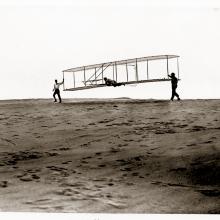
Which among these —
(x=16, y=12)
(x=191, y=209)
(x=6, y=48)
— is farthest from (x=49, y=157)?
(x=191, y=209)

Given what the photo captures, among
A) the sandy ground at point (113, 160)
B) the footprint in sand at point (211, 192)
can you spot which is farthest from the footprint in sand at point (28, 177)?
the footprint in sand at point (211, 192)

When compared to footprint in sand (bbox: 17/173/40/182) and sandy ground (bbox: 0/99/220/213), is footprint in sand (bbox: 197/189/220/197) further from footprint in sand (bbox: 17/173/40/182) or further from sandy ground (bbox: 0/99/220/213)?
footprint in sand (bbox: 17/173/40/182)

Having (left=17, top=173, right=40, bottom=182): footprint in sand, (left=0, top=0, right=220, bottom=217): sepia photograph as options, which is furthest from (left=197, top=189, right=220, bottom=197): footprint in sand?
(left=17, top=173, right=40, bottom=182): footprint in sand

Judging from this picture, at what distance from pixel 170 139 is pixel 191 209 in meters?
2.90

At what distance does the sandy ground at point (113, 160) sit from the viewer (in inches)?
199

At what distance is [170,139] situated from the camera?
7621 millimetres

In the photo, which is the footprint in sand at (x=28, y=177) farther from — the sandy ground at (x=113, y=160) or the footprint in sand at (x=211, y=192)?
the footprint in sand at (x=211, y=192)

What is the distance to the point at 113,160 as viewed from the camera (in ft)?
22.1

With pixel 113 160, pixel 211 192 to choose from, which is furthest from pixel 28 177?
pixel 211 192

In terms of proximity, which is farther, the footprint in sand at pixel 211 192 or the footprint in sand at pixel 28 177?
the footprint in sand at pixel 28 177

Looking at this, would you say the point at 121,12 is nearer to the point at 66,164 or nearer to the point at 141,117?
the point at 66,164

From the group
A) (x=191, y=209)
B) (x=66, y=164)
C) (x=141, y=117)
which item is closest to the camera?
(x=191, y=209)

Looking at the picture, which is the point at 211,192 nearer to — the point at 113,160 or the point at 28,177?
the point at 113,160

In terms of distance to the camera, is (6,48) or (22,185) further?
(6,48)
